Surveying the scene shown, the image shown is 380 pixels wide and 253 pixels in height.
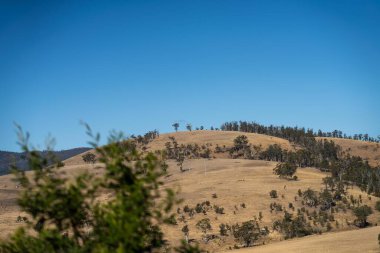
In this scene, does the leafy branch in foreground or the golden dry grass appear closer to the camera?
the leafy branch in foreground

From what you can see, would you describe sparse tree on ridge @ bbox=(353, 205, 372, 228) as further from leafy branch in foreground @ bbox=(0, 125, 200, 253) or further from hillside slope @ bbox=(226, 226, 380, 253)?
leafy branch in foreground @ bbox=(0, 125, 200, 253)

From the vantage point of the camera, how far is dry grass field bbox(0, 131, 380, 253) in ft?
231

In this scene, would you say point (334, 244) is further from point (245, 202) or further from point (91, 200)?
point (91, 200)

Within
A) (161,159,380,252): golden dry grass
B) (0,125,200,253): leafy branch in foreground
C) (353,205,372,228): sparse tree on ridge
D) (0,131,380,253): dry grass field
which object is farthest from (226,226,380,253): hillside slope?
(0,125,200,253): leafy branch in foreground

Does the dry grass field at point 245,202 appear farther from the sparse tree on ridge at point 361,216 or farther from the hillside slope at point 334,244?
the sparse tree on ridge at point 361,216

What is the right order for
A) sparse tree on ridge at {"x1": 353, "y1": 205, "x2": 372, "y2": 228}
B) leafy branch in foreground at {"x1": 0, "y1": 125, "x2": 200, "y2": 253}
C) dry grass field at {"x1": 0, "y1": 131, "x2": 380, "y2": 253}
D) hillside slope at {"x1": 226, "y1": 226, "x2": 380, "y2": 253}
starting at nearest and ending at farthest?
leafy branch in foreground at {"x1": 0, "y1": 125, "x2": 200, "y2": 253}, hillside slope at {"x1": 226, "y1": 226, "x2": 380, "y2": 253}, dry grass field at {"x1": 0, "y1": 131, "x2": 380, "y2": 253}, sparse tree on ridge at {"x1": 353, "y1": 205, "x2": 372, "y2": 228}

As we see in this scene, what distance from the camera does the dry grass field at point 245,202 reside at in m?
70.4

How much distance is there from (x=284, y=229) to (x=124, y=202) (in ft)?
244

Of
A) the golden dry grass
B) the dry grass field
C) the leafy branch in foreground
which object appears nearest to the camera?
the leafy branch in foreground

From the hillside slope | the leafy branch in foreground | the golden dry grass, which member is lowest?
the hillside slope

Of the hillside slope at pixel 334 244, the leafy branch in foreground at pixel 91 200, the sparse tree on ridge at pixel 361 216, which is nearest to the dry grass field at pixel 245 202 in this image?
the hillside slope at pixel 334 244

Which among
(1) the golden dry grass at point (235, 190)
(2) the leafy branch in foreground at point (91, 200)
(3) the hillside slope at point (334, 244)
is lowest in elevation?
(3) the hillside slope at point (334, 244)

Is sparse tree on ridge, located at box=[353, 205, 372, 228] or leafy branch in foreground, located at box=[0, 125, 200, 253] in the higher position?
leafy branch in foreground, located at box=[0, 125, 200, 253]

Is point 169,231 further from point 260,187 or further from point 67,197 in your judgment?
point 67,197
